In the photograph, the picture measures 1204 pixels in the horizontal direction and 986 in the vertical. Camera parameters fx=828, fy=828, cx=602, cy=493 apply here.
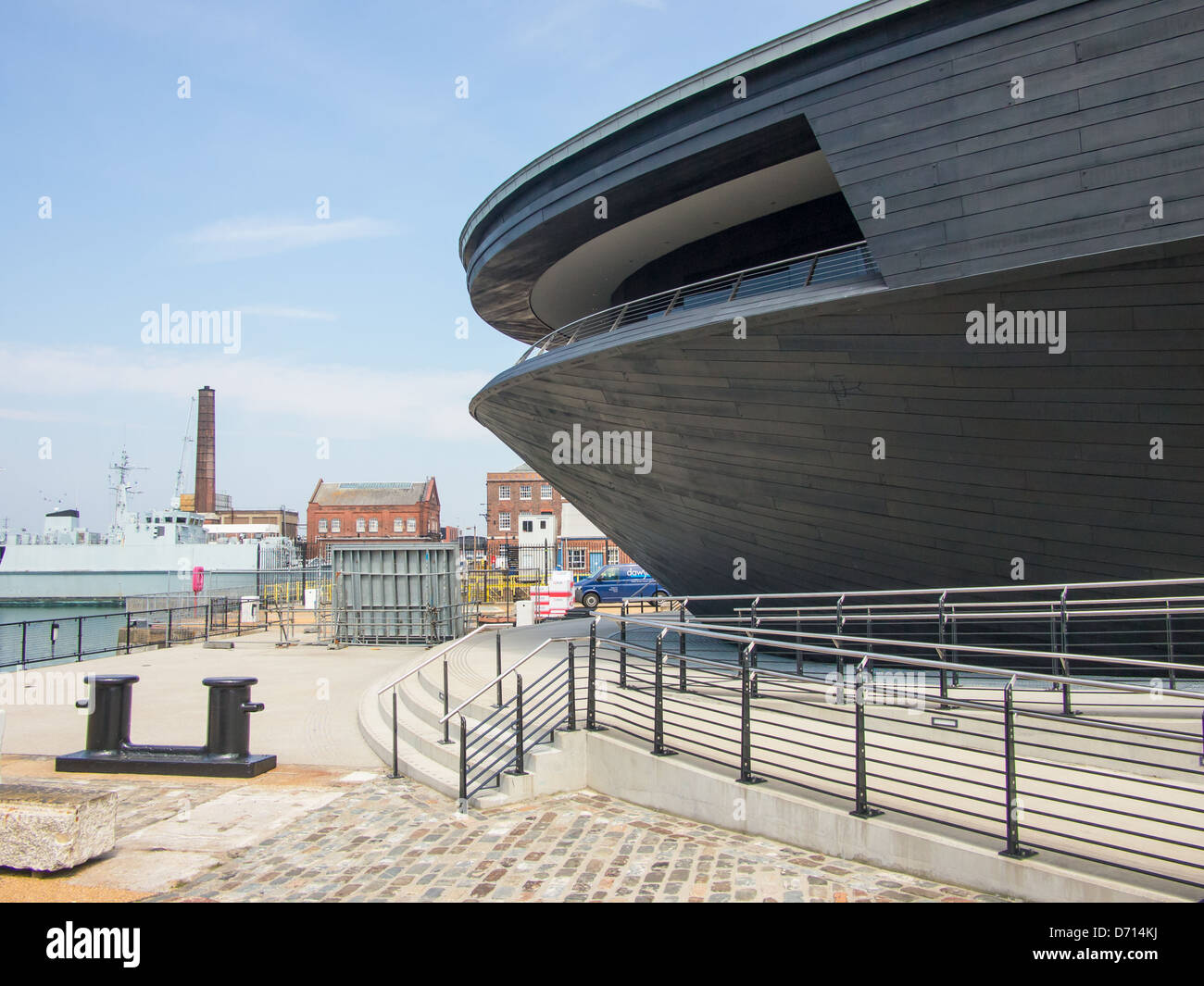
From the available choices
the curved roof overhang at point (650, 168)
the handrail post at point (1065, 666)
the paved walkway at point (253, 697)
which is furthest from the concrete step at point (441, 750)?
the curved roof overhang at point (650, 168)

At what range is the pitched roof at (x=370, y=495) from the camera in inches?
2933

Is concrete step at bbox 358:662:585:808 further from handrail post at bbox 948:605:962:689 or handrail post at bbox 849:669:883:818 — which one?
handrail post at bbox 948:605:962:689

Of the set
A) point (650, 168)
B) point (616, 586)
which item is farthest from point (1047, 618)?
point (616, 586)

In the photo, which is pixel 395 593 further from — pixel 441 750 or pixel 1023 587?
pixel 1023 587

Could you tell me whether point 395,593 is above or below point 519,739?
above

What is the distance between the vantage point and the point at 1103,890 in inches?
167

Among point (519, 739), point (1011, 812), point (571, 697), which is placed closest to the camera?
point (1011, 812)

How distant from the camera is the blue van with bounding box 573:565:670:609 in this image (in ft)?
95.2

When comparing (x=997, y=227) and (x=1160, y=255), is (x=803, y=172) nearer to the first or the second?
(x=997, y=227)

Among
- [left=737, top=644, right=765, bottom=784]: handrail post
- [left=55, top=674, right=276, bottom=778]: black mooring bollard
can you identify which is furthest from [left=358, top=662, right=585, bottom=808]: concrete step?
[left=737, top=644, right=765, bottom=784]: handrail post

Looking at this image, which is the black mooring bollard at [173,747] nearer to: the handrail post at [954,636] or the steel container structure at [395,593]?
the handrail post at [954,636]
